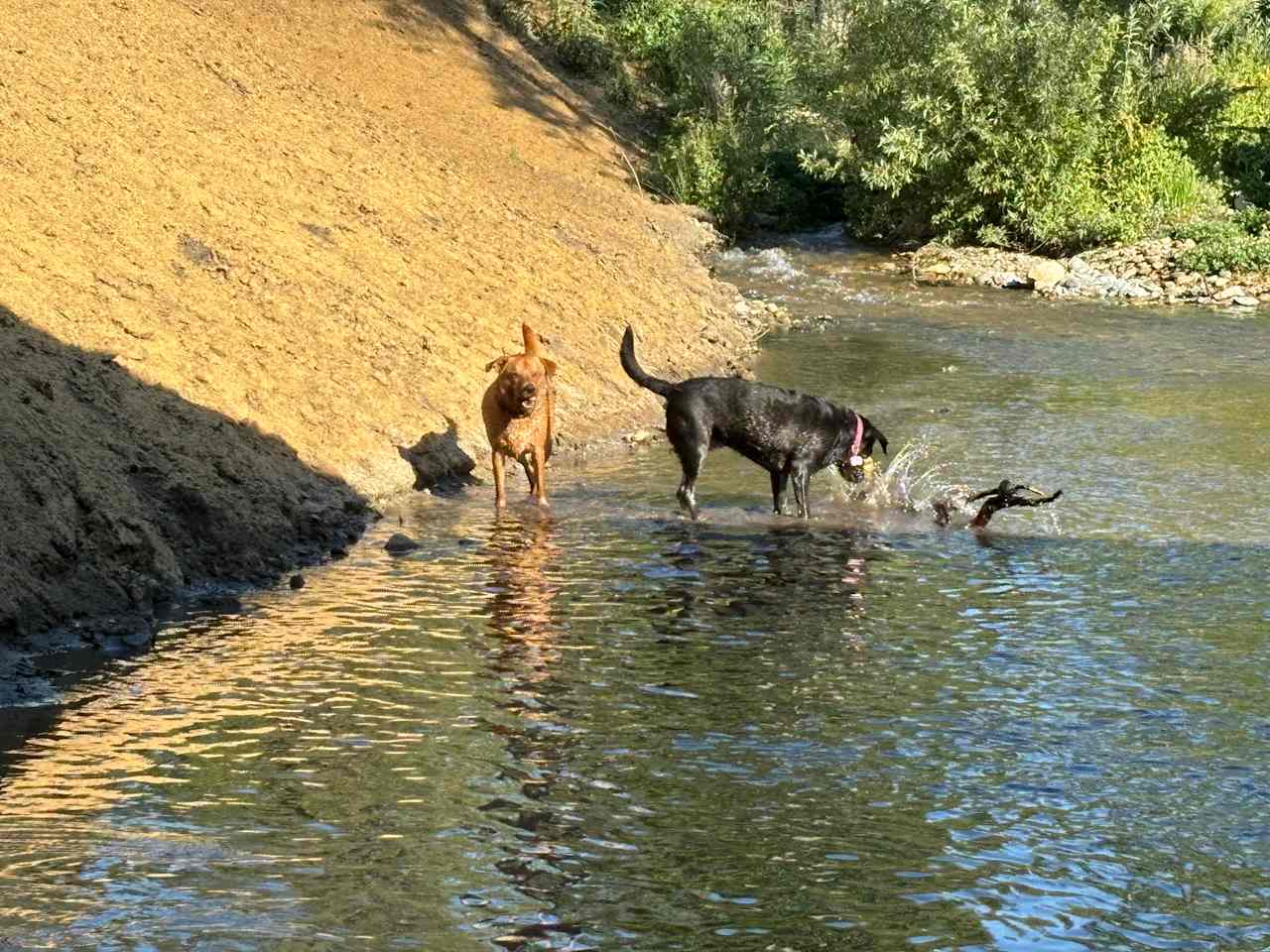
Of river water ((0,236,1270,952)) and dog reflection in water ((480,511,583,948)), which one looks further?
dog reflection in water ((480,511,583,948))

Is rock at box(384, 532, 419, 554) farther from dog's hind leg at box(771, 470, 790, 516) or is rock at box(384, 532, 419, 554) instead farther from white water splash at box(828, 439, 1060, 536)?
white water splash at box(828, 439, 1060, 536)

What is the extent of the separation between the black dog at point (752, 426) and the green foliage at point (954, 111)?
592 inches

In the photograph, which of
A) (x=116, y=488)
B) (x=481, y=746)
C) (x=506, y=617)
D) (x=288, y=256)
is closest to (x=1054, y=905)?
(x=481, y=746)

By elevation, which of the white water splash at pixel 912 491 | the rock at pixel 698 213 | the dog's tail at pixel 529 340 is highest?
the rock at pixel 698 213

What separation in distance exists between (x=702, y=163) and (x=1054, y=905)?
2323cm

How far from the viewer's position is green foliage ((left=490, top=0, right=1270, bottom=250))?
88.0 ft

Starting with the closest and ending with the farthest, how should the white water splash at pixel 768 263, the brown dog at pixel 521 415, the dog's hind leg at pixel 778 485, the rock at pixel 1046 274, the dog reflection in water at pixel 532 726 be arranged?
1. the dog reflection in water at pixel 532 726
2. the brown dog at pixel 521 415
3. the dog's hind leg at pixel 778 485
4. the rock at pixel 1046 274
5. the white water splash at pixel 768 263

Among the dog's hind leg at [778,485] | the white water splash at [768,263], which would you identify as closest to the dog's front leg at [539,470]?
the dog's hind leg at [778,485]

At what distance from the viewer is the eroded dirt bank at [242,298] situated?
10.3m

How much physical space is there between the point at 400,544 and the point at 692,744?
4.23 metres

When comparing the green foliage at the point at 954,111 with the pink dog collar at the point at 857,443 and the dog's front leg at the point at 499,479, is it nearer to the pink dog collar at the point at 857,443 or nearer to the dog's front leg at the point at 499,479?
the pink dog collar at the point at 857,443

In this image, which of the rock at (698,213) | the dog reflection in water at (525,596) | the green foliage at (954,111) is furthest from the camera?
the green foliage at (954,111)

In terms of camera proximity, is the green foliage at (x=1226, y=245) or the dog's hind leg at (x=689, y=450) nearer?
the dog's hind leg at (x=689, y=450)

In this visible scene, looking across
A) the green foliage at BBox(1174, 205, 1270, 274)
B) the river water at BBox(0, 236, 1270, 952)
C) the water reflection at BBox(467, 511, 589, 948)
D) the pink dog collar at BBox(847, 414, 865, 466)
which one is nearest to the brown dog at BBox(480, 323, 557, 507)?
the river water at BBox(0, 236, 1270, 952)
